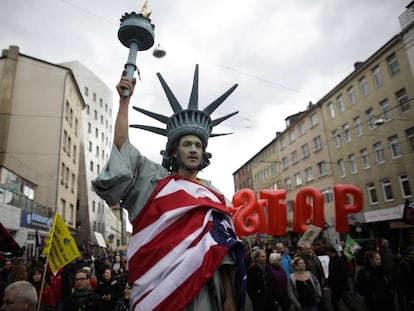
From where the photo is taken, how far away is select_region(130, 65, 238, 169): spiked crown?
2.36m

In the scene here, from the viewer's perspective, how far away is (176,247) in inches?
71.0

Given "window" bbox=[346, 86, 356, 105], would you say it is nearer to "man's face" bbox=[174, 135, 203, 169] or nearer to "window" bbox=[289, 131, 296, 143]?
"window" bbox=[289, 131, 296, 143]

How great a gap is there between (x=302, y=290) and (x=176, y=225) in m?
5.10

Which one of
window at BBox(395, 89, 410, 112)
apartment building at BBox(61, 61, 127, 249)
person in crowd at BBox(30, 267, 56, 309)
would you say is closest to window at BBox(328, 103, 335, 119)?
window at BBox(395, 89, 410, 112)

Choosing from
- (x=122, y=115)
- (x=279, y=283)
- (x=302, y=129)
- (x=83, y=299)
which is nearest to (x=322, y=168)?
(x=302, y=129)

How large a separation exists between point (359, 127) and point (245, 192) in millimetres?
16189

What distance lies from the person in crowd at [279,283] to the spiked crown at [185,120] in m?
5.17

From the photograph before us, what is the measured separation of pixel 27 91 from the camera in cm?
2516

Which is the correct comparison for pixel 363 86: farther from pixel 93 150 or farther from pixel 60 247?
pixel 93 150

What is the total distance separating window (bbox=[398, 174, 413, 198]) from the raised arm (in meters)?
24.1

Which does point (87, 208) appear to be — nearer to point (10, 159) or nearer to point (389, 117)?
point (10, 159)

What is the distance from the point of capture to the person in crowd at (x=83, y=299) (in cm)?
525

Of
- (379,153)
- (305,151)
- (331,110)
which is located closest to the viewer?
(379,153)

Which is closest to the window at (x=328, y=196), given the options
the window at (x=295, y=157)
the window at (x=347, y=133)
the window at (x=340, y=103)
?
the window at (x=347, y=133)
